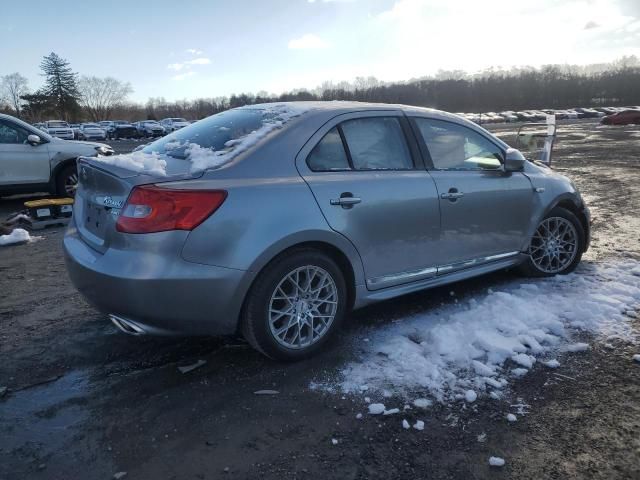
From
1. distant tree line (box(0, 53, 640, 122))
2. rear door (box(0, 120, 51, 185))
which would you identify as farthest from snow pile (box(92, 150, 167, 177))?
distant tree line (box(0, 53, 640, 122))

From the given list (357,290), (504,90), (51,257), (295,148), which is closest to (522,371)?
(357,290)

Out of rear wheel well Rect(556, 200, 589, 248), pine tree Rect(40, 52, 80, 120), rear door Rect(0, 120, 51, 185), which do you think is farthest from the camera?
pine tree Rect(40, 52, 80, 120)

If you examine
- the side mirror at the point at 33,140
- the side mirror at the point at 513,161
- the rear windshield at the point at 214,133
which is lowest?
the side mirror at the point at 513,161

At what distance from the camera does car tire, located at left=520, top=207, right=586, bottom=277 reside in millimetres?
4762

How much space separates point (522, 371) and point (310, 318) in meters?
1.39

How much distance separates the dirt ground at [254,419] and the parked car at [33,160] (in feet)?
20.9

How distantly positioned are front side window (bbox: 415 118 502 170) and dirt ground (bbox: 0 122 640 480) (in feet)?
4.82

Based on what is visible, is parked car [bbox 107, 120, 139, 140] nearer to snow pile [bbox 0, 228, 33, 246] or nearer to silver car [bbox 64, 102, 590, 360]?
snow pile [bbox 0, 228, 33, 246]

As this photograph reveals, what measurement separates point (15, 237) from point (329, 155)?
5.43 metres

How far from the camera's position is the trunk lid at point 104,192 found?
292 centimetres

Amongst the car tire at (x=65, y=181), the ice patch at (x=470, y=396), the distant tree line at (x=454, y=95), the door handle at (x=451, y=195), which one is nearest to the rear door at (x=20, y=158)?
the car tire at (x=65, y=181)

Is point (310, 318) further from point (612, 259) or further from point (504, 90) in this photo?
point (504, 90)

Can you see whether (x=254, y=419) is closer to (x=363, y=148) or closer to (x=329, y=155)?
(x=329, y=155)

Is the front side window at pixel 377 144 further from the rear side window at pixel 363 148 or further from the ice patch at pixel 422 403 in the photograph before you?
the ice patch at pixel 422 403
